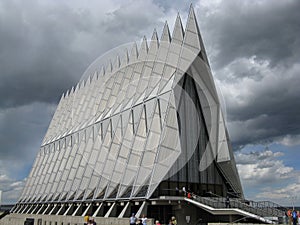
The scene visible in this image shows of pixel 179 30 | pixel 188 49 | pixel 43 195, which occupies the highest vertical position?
pixel 179 30

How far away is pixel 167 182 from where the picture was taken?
33469 mm

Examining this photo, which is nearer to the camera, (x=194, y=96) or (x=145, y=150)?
(x=145, y=150)

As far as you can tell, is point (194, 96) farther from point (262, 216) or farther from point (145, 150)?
point (262, 216)

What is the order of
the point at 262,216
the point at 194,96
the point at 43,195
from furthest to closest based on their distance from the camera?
the point at 43,195, the point at 194,96, the point at 262,216

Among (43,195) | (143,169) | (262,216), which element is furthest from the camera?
(43,195)

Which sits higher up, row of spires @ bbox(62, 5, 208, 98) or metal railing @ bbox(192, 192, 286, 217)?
row of spires @ bbox(62, 5, 208, 98)

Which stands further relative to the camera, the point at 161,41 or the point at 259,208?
the point at 161,41

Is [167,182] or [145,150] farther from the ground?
[145,150]

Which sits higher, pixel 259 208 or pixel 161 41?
pixel 161 41

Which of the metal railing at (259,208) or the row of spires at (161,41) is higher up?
the row of spires at (161,41)

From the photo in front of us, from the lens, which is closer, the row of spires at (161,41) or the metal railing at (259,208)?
the metal railing at (259,208)

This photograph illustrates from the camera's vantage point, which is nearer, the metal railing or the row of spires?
the metal railing

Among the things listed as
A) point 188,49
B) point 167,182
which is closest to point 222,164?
point 167,182

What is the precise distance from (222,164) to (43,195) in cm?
3219
